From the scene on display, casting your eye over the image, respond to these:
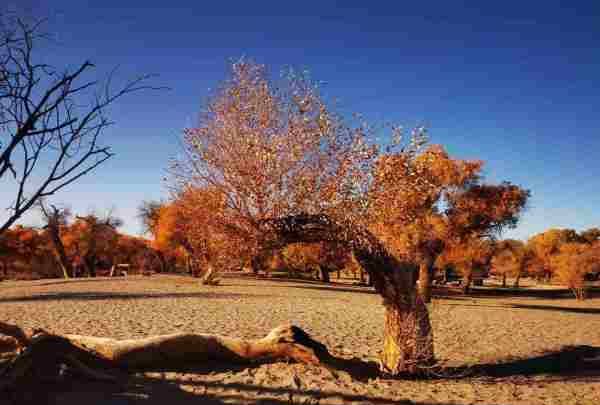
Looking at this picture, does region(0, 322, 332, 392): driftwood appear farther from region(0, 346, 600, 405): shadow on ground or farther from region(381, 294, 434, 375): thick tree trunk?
region(381, 294, 434, 375): thick tree trunk

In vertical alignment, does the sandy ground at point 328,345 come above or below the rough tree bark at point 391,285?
below

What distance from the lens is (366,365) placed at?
10844 millimetres

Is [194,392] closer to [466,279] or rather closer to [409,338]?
[409,338]

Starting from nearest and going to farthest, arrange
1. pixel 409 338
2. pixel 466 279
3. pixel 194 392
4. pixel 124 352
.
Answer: pixel 194 392 < pixel 124 352 < pixel 409 338 < pixel 466 279

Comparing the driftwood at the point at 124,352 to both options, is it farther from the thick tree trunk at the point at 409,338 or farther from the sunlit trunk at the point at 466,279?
the sunlit trunk at the point at 466,279

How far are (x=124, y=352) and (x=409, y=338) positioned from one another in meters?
6.29

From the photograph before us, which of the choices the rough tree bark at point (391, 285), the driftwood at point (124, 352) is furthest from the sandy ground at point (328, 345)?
the rough tree bark at point (391, 285)

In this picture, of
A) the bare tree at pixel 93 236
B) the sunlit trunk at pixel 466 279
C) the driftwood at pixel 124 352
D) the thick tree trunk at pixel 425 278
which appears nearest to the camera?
the driftwood at pixel 124 352

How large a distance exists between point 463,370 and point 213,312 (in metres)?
12.1

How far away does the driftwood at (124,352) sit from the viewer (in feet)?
26.5

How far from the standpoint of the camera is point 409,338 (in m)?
10.2

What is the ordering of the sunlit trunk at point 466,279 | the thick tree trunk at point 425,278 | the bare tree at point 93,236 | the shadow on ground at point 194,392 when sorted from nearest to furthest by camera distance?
1. the shadow on ground at point 194,392
2. the thick tree trunk at point 425,278
3. the sunlit trunk at point 466,279
4. the bare tree at point 93,236

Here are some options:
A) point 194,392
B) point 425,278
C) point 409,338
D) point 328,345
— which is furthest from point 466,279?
point 194,392

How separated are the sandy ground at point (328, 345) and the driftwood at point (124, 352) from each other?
347mm
